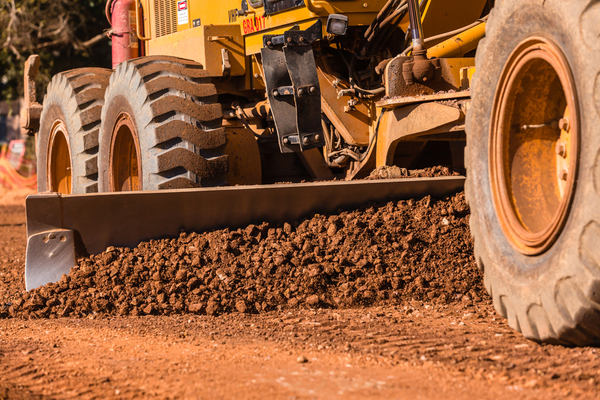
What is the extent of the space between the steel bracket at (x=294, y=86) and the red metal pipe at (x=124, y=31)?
2814mm

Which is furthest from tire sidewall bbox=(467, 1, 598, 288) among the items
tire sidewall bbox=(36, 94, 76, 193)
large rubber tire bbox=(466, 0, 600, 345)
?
tire sidewall bbox=(36, 94, 76, 193)

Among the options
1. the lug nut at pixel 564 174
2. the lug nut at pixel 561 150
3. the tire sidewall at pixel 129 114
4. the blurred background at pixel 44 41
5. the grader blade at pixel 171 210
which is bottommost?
the grader blade at pixel 171 210

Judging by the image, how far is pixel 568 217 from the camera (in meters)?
3.40

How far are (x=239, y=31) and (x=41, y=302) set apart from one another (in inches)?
110

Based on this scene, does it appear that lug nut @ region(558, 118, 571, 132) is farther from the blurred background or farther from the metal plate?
the blurred background

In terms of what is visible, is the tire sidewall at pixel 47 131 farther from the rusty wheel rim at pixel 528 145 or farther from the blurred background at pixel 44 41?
the blurred background at pixel 44 41

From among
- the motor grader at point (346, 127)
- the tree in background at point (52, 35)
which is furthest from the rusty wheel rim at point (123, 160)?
the tree in background at point (52, 35)

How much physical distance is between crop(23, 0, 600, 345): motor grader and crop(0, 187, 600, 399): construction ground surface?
17 cm

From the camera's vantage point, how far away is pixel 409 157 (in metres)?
6.13

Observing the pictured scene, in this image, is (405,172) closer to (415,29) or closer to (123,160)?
(415,29)

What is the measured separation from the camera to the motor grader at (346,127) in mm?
3498

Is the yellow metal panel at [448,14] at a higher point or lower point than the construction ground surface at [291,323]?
higher

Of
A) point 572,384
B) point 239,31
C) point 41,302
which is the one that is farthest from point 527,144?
point 239,31

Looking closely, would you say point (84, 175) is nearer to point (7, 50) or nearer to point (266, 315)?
point (266, 315)
